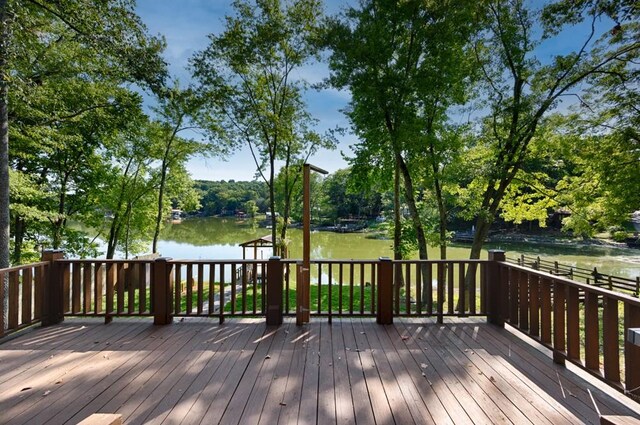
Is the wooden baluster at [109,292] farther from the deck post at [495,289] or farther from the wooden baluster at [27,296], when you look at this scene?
the deck post at [495,289]

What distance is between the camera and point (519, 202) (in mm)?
9125

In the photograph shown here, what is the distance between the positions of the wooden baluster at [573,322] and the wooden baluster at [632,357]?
18.3 inches

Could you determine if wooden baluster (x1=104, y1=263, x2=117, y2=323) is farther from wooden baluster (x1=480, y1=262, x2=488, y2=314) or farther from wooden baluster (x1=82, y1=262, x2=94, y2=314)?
wooden baluster (x1=480, y1=262, x2=488, y2=314)

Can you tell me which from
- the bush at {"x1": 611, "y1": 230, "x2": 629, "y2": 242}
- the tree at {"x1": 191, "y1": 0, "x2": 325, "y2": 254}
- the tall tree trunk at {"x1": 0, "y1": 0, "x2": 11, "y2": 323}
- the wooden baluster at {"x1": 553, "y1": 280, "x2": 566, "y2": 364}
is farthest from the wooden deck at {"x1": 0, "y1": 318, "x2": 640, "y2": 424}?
the tree at {"x1": 191, "y1": 0, "x2": 325, "y2": 254}

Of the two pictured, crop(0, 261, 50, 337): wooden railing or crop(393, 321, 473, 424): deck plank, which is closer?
crop(393, 321, 473, 424): deck plank

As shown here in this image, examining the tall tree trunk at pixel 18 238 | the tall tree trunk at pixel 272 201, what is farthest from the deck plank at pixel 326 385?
the tall tree trunk at pixel 18 238

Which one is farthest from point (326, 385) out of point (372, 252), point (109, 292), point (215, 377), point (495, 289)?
point (372, 252)

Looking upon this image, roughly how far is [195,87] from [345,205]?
34.0 metres

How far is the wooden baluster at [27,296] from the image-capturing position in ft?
11.6

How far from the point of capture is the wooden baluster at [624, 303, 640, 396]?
2128 millimetres

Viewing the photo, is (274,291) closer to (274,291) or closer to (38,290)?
(274,291)

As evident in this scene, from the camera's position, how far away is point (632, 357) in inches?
84.7

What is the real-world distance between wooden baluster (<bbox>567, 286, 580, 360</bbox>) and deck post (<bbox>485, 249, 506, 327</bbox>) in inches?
42.9

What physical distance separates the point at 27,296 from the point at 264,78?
27.1 feet
